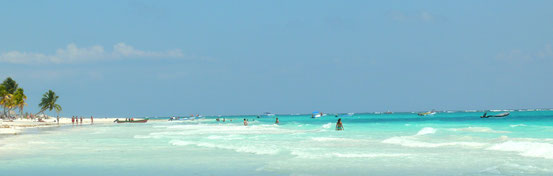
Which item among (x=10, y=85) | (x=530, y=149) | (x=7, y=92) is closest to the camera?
(x=530, y=149)

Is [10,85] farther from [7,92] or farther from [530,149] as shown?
[530,149]

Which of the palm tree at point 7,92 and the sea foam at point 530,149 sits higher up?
the palm tree at point 7,92

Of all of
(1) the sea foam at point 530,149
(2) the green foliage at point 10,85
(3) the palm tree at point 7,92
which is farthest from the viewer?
(2) the green foliage at point 10,85

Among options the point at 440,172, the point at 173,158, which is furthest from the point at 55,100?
the point at 440,172

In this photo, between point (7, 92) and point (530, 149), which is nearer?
point (530, 149)

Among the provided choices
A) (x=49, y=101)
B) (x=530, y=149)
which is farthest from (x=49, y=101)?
(x=530, y=149)

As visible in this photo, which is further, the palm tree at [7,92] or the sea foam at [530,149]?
the palm tree at [7,92]

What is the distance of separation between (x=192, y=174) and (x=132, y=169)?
228cm

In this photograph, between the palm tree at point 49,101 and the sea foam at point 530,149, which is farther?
the palm tree at point 49,101

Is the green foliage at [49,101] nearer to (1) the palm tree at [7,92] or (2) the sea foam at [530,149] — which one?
(1) the palm tree at [7,92]

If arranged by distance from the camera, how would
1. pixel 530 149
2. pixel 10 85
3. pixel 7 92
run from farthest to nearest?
pixel 10 85
pixel 7 92
pixel 530 149

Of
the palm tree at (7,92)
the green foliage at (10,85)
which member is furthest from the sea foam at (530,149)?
the green foliage at (10,85)

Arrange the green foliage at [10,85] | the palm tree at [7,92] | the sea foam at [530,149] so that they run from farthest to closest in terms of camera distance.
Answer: the green foliage at [10,85] < the palm tree at [7,92] < the sea foam at [530,149]

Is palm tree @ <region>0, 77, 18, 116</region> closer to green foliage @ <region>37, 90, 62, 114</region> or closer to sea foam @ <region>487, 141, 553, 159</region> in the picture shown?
green foliage @ <region>37, 90, 62, 114</region>
